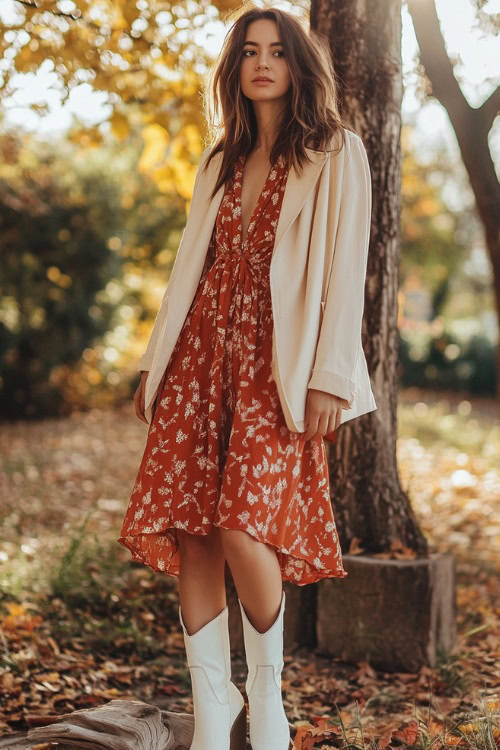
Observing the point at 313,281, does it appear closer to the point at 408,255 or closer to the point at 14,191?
the point at 14,191

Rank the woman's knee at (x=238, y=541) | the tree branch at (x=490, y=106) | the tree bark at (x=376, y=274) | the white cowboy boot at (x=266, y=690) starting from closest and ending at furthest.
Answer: the woman's knee at (x=238, y=541), the white cowboy boot at (x=266, y=690), the tree bark at (x=376, y=274), the tree branch at (x=490, y=106)

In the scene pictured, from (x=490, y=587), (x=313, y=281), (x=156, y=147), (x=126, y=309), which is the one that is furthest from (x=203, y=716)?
(x=126, y=309)

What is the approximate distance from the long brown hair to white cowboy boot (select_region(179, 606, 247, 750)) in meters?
1.25

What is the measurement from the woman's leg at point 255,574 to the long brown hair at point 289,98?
1.01m

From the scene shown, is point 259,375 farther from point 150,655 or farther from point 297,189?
point 150,655

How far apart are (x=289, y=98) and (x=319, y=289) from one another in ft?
1.97

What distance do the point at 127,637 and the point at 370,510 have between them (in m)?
1.13

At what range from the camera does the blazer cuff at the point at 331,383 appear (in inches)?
87.2

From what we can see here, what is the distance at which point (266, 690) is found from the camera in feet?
7.55

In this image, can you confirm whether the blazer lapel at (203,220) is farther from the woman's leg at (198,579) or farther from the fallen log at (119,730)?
the fallen log at (119,730)

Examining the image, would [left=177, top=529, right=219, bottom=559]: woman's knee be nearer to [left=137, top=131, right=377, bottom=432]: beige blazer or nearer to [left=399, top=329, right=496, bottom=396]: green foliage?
[left=137, top=131, right=377, bottom=432]: beige blazer

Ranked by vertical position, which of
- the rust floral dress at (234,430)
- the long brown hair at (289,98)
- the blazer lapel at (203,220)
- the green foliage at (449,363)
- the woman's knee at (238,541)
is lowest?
the woman's knee at (238,541)

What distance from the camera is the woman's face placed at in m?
2.39

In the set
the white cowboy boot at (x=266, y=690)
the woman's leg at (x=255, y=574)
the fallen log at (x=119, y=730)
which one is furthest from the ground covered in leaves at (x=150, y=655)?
the woman's leg at (x=255, y=574)
